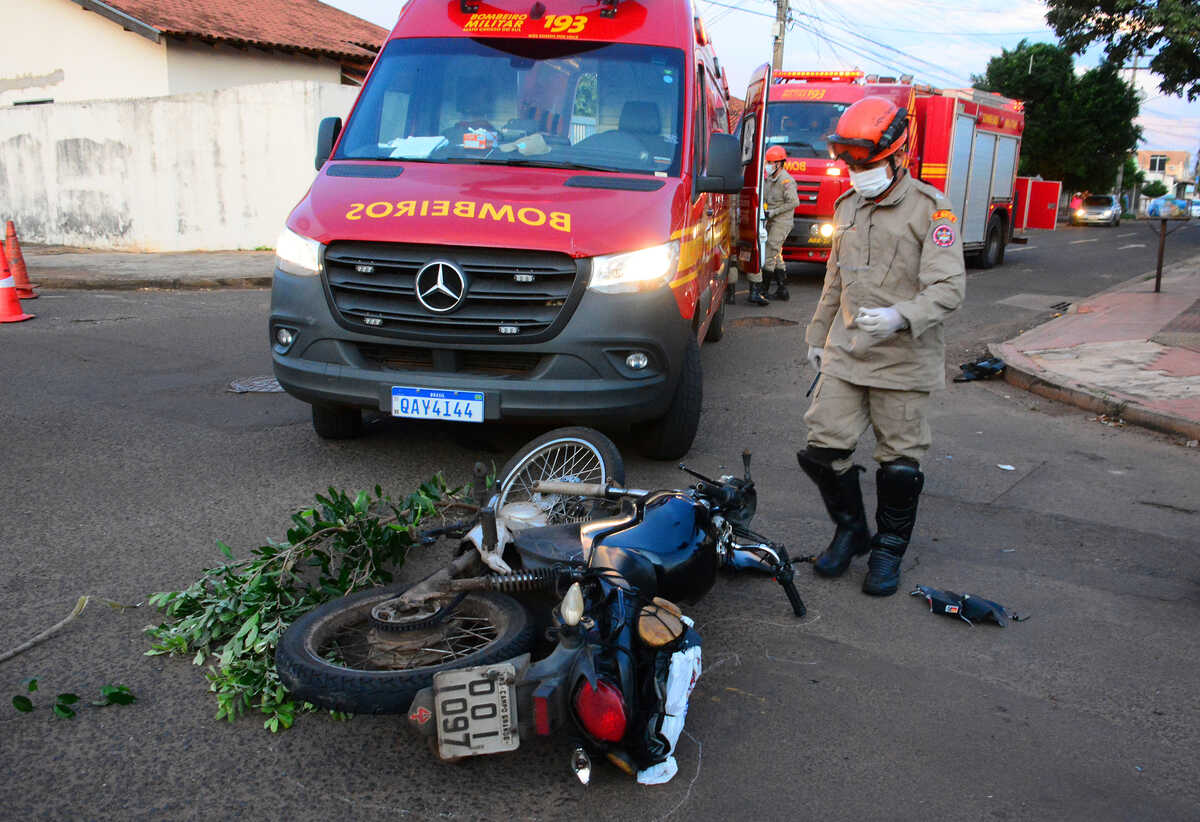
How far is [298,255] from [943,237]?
3197 mm

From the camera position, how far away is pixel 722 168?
5957 mm

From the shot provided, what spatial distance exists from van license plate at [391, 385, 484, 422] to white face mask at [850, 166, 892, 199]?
2028mm

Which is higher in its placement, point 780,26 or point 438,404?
point 780,26

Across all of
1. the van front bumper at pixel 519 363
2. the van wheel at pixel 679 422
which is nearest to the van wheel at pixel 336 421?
the van front bumper at pixel 519 363

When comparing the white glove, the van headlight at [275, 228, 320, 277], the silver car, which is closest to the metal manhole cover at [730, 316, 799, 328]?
the van headlight at [275, 228, 320, 277]

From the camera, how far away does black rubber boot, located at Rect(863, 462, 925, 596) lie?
4207 millimetres

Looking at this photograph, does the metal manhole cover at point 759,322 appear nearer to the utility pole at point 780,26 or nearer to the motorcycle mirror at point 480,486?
the motorcycle mirror at point 480,486

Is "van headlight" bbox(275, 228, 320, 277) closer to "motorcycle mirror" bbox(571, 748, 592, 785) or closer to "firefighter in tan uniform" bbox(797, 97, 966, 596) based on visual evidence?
"firefighter in tan uniform" bbox(797, 97, 966, 596)

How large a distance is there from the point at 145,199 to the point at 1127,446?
16.8 meters

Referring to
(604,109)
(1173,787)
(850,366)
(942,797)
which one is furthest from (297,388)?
(1173,787)

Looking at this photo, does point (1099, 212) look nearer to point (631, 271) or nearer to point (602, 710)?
point (631, 271)

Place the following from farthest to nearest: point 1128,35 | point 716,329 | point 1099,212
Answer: point 1099,212
point 1128,35
point 716,329

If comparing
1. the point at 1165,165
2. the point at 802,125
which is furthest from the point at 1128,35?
the point at 1165,165

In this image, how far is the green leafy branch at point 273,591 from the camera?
3.20 metres
